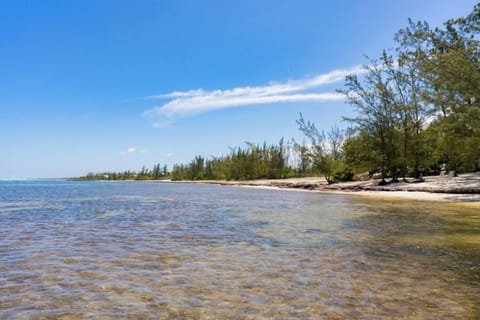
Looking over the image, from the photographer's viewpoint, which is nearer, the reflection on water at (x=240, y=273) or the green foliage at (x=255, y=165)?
the reflection on water at (x=240, y=273)

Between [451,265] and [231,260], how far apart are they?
3.76m

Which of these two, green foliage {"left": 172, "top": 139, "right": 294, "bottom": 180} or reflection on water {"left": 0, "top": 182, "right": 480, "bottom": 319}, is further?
green foliage {"left": 172, "top": 139, "right": 294, "bottom": 180}

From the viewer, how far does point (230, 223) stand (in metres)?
11.5

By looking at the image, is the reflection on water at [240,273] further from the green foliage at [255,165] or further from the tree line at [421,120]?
the green foliage at [255,165]

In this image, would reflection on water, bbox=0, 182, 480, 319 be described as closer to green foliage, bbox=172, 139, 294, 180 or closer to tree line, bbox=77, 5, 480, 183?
tree line, bbox=77, 5, 480, 183

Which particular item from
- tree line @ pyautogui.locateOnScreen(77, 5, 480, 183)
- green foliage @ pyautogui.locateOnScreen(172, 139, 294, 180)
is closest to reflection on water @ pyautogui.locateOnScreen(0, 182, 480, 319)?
tree line @ pyautogui.locateOnScreen(77, 5, 480, 183)

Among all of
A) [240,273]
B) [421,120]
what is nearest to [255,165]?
[421,120]

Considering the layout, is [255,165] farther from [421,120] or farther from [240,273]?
[240,273]

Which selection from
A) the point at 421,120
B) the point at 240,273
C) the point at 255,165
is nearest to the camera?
the point at 240,273

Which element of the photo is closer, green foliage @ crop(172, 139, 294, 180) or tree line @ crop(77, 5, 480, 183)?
tree line @ crop(77, 5, 480, 183)

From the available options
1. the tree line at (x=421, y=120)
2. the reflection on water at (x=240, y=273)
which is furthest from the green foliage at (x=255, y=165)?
the reflection on water at (x=240, y=273)

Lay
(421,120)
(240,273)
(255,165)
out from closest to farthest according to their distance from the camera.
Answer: (240,273) → (421,120) → (255,165)

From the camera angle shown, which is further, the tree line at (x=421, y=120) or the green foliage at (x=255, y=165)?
the green foliage at (x=255, y=165)

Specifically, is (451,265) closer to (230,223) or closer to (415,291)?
(415,291)
